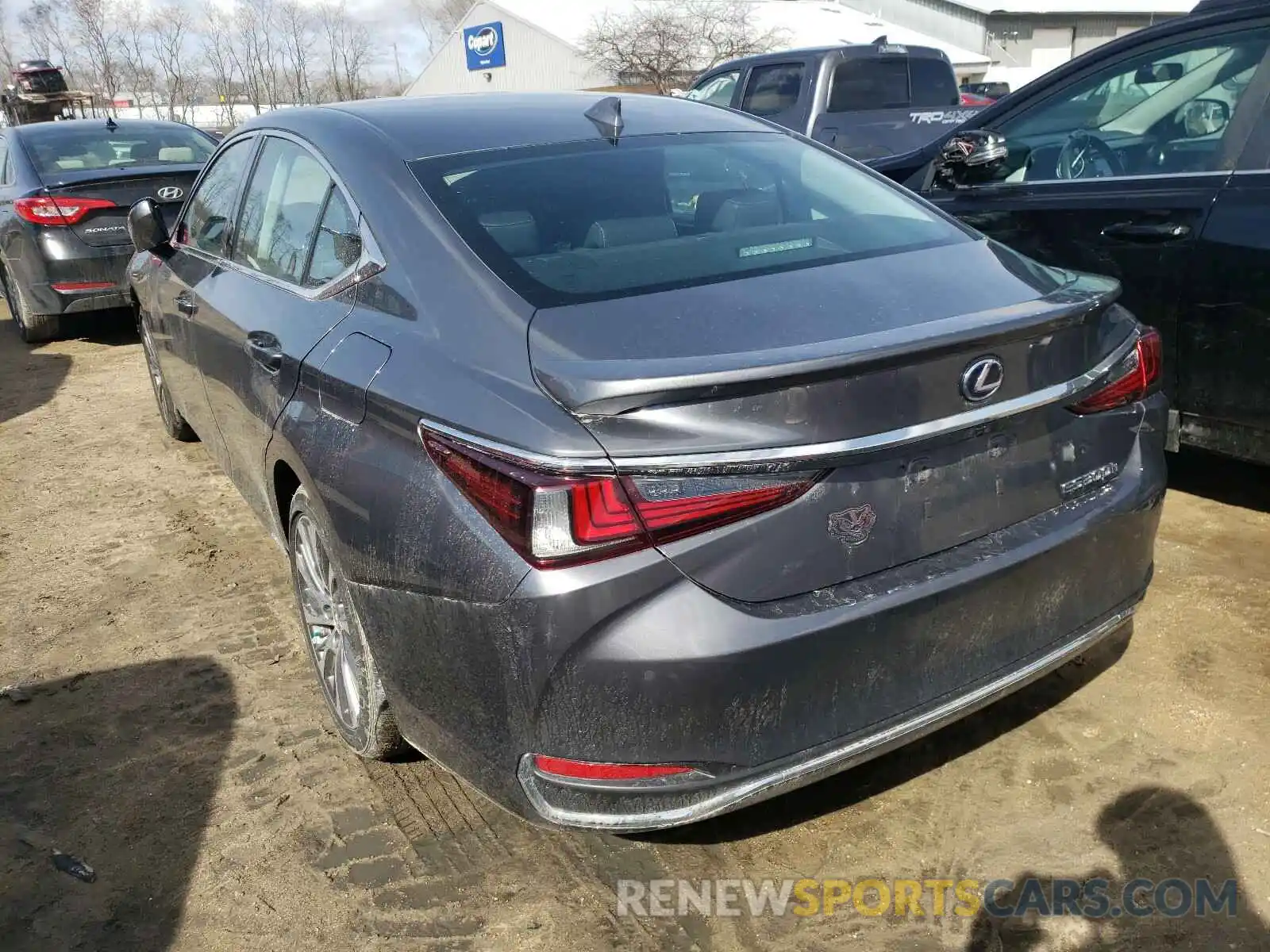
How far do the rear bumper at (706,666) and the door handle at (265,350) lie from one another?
90 cm

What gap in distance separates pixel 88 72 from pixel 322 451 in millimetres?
45631

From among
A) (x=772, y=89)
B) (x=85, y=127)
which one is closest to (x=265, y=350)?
(x=85, y=127)

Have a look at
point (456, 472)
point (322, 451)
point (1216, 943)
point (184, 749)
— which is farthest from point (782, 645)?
point (184, 749)

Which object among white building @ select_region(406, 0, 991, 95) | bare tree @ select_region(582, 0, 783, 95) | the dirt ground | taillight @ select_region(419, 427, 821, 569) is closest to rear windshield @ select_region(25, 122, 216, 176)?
the dirt ground

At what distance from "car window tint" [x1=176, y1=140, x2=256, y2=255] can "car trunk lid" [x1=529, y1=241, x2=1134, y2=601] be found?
2.19 m

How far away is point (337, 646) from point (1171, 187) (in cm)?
316

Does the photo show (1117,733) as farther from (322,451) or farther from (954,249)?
(322,451)

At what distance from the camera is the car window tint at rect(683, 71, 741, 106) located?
416 inches

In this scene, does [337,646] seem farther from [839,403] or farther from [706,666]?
[839,403]

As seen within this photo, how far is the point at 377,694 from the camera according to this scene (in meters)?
2.63

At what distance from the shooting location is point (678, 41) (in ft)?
119

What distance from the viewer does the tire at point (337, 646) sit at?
2664mm

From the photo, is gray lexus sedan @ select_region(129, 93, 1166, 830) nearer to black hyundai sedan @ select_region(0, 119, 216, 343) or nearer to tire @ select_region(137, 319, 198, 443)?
tire @ select_region(137, 319, 198, 443)

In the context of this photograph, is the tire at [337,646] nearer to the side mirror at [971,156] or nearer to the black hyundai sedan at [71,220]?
the side mirror at [971,156]
